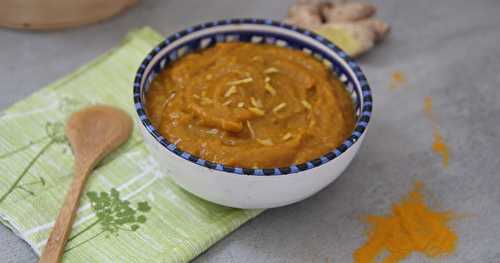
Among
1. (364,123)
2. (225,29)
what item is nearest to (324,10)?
(225,29)

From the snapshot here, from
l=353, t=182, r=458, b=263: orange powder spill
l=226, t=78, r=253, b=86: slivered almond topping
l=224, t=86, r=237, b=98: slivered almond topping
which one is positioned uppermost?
l=226, t=78, r=253, b=86: slivered almond topping

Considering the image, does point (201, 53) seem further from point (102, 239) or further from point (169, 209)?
point (102, 239)

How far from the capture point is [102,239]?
1.69 metres

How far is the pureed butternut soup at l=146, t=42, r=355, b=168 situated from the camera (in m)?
1.66

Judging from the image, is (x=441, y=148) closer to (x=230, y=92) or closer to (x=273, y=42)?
(x=273, y=42)

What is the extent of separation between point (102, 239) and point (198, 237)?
0.85 ft

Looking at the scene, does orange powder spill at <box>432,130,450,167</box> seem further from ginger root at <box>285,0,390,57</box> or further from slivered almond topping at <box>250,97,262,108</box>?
slivered almond topping at <box>250,97,262,108</box>

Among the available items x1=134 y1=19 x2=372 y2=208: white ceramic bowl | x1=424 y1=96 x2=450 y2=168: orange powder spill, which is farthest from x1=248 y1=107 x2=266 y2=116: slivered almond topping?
x1=424 y1=96 x2=450 y2=168: orange powder spill

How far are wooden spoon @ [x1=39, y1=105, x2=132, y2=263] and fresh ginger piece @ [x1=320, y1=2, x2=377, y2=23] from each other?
3.19 feet

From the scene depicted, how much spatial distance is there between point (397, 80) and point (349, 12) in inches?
13.9

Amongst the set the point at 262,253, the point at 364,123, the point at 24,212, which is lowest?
the point at 262,253

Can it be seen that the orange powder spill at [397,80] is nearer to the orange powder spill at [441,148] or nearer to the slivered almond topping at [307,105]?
the orange powder spill at [441,148]

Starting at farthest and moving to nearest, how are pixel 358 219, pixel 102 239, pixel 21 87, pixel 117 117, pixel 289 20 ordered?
pixel 289 20, pixel 21 87, pixel 117 117, pixel 358 219, pixel 102 239

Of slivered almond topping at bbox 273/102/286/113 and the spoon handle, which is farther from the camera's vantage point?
slivered almond topping at bbox 273/102/286/113
